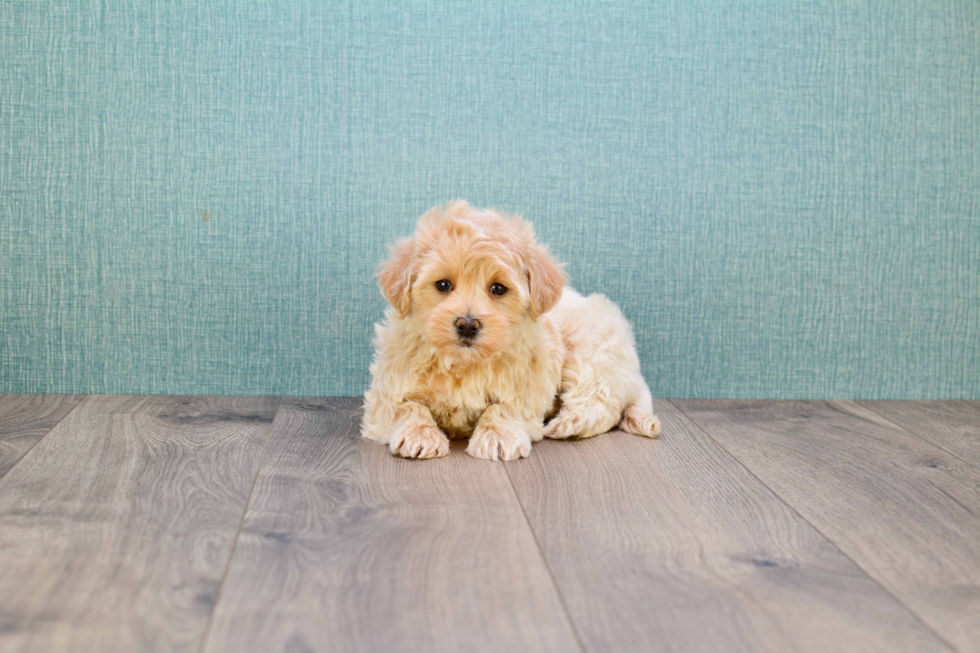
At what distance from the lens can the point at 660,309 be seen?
9.13 feet

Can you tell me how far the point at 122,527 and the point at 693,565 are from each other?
1.03 meters

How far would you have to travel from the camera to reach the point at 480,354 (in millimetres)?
1997

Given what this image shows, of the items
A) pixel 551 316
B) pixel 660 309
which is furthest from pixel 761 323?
pixel 551 316

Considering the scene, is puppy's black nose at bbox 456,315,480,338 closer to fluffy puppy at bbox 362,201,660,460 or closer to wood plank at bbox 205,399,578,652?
fluffy puppy at bbox 362,201,660,460

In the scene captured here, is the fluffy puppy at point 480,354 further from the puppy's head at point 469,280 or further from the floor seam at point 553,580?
the floor seam at point 553,580

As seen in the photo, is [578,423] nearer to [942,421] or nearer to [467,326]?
[467,326]

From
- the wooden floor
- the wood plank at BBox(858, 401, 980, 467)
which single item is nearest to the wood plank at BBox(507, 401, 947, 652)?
the wooden floor

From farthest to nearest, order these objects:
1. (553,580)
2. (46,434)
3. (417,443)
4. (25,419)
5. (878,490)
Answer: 1. (25,419)
2. (46,434)
3. (417,443)
4. (878,490)
5. (553,580)

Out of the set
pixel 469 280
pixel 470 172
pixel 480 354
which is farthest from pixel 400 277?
pixel 470 172

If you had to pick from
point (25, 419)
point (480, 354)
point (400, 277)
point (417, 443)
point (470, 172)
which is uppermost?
point (470, 172)

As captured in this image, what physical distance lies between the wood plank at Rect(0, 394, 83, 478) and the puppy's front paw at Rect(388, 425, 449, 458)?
34.3 inches

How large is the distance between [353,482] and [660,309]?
1377mm

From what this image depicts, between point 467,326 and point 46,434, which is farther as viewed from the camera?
point 46,434

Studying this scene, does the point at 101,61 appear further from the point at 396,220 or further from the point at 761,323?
the point at 761,323
